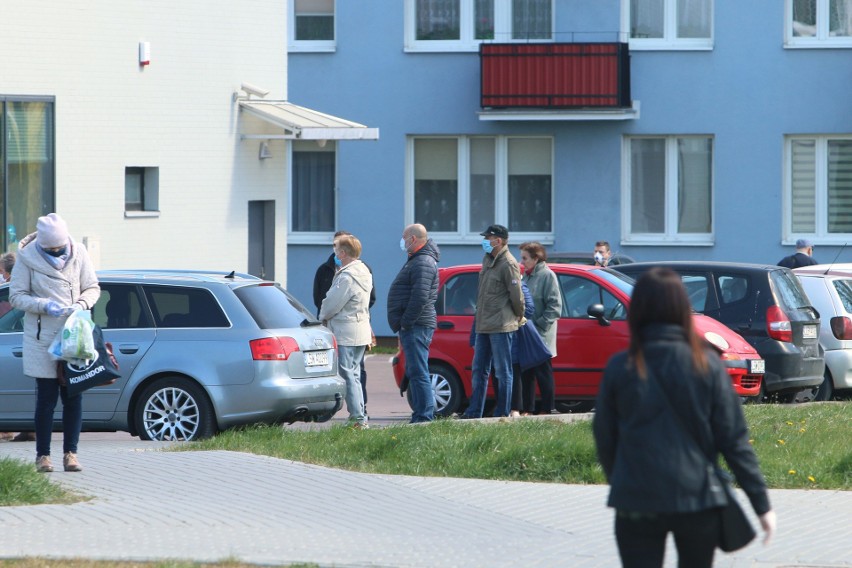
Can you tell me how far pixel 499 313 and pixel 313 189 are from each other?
1472 centimetres

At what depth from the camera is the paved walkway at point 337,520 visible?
7375 millimetres

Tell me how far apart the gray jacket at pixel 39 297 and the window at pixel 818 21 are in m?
18.6

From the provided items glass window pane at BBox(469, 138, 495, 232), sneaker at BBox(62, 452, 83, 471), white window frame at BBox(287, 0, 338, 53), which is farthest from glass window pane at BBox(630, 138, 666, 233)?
sneaker at BBox(62, 452, 83, 471)

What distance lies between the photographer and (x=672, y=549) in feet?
25.2

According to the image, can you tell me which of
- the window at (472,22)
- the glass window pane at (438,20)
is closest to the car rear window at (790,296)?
the window at (472,22)

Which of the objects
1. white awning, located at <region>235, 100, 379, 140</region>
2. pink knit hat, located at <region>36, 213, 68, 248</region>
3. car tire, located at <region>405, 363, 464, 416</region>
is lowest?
car tire, located at <region>405, 363, 464, 416</region>

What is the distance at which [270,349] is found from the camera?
1215 centimetres

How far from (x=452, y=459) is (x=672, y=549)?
2864 mm

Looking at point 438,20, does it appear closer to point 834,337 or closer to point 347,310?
point 834,337

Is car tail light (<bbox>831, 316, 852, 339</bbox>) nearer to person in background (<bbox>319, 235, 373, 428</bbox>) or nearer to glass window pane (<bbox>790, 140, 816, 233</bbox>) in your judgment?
person in background (<bbox>319, 235, 373, 428</bbox>)

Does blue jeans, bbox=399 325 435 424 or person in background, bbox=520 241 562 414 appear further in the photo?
person in background, bbox=520 241 562 414

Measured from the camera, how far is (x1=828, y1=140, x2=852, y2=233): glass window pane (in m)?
25.8

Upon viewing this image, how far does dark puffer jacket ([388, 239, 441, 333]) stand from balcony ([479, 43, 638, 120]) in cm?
1296

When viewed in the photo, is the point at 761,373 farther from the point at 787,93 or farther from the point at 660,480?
the point at 787,93
